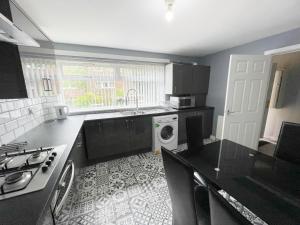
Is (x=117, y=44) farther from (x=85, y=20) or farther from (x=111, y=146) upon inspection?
(x=111, y=146)

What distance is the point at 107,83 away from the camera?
2998 mm

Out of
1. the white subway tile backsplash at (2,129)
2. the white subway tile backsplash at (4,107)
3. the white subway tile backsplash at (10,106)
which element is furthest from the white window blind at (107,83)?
the white subway tile backsplash at (2,129)

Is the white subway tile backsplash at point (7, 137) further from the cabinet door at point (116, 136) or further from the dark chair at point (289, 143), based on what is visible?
the dark chair at point (289, 143)

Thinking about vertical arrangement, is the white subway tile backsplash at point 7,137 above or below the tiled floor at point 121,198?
above

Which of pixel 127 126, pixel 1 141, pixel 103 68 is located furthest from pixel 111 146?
pixel 103 68

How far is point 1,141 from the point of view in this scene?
4.13ft

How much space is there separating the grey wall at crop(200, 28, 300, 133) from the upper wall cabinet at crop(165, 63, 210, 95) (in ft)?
0.70

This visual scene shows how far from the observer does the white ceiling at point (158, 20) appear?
1.39 m

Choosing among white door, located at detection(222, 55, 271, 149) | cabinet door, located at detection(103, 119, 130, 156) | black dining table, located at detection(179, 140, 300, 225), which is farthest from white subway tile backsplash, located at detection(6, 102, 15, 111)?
white door, located at detection(222, 55, 271, 149)

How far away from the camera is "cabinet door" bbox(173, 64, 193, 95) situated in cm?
320

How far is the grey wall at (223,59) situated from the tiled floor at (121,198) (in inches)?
92.9

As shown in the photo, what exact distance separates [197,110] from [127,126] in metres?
1.86

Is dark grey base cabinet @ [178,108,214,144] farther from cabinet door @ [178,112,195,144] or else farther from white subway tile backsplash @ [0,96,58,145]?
white subway tile backsplash @ [0,96,58,145]

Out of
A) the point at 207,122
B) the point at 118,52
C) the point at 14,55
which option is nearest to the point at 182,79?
the point at 207,122
